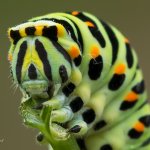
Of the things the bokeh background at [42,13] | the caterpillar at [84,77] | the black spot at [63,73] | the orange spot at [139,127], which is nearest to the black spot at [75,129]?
the caterpillar at [84,77]

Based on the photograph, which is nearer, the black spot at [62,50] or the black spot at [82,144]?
the black spot at [62,50]

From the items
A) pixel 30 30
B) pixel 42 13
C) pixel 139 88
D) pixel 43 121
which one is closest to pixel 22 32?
pixel 30 30

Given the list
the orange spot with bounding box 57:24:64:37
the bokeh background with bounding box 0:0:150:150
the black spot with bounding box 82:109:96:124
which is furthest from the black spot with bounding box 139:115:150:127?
the bokeh background with bounding box 0:0:150:150

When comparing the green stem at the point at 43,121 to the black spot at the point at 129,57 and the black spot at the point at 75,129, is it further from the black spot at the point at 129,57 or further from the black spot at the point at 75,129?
the black spot at the point at 129,57

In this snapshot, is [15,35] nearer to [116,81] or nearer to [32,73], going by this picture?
[32,73]

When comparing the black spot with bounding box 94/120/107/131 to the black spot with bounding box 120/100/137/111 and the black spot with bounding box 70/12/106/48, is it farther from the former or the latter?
the black spot with bounding box 70/12/106/48

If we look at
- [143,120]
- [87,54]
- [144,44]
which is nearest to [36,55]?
[87,54]
